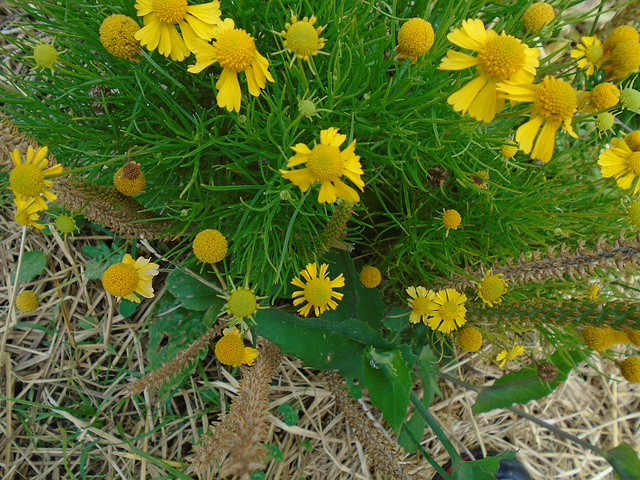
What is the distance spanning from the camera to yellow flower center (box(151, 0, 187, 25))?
2.93 feet

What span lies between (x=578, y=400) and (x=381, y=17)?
6.29ft

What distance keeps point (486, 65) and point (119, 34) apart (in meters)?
0.82

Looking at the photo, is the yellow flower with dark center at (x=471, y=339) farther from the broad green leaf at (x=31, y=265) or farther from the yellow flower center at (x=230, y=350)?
the broad green leaf at (x=31, y=265)

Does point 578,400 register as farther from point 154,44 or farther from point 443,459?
point 154,44

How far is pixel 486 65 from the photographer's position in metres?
0.90

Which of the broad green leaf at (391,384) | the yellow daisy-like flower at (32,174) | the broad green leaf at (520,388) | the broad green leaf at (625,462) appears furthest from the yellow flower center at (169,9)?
the broad green leaf at (625,462)

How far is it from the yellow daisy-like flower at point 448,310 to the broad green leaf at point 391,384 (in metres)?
0.19

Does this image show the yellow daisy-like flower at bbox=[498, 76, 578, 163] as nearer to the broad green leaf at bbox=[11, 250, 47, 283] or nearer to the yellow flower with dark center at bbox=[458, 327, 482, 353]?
the yellow flower with dark center at bbox=[458, 327, 482, 353]

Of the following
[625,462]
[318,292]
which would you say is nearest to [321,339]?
[318,292]

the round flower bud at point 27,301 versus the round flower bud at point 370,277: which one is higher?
the round flower bud at point 370,277

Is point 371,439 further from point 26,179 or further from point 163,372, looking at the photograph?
point 26,179

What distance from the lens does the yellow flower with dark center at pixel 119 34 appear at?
90cm

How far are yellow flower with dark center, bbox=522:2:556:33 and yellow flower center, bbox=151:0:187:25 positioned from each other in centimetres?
92

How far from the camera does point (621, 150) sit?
119 centimetres
